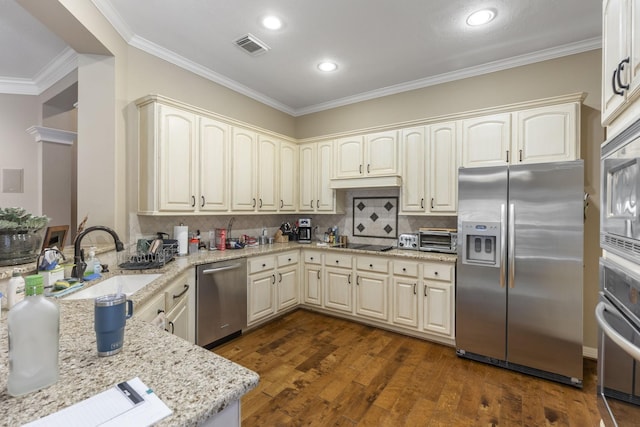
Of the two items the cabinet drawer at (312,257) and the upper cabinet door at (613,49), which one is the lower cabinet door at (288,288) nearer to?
the cabinet drawer at (312,257)

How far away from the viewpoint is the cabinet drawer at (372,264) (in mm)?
3299

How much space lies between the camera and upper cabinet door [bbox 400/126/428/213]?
10.9ft

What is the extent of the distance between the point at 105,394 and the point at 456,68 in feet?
12.7

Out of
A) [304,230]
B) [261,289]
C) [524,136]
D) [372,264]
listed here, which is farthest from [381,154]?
[261,289]

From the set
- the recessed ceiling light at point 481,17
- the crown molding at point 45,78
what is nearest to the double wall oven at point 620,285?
the recessed ceiling light at point 481,17

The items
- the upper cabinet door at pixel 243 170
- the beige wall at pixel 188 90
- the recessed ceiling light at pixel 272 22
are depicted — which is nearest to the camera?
the recessed ceiling light at pixel 272 22

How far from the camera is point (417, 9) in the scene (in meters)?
2.36

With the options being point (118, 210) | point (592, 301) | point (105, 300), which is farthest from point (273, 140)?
point (592, 301)

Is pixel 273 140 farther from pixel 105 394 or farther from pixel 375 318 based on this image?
pixel 105 394

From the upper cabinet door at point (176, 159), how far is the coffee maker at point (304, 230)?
171 centimetres

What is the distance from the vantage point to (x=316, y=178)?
4.14 m

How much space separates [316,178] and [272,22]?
79.4 inches

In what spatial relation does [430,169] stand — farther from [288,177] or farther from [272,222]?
[272,222]

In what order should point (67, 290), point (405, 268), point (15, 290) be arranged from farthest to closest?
point (405, 268) < point (67, 290) < point (15, 290)
